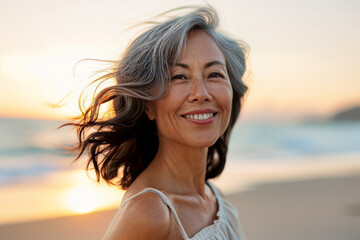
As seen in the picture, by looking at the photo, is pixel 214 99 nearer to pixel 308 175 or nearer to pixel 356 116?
pixel 308 175

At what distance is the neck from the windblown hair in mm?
208

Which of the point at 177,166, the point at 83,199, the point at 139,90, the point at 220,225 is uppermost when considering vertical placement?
the point at 139,90

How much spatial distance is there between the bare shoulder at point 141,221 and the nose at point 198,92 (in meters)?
0.59

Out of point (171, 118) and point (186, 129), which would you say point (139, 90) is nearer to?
point (171, 118)

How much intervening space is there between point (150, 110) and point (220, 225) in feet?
2.73

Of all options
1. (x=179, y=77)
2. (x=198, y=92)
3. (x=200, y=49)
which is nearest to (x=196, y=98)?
(x=198, y=92)

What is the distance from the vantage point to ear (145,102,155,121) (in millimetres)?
2994

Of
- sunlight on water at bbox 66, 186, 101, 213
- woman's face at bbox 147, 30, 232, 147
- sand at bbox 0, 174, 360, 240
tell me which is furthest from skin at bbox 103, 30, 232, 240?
sunlight on water at bbox 66, 186, 101, 213

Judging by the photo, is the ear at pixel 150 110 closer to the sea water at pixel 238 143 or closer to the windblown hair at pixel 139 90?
the windblown hair at pixel 139 90

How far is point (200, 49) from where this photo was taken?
2.90m

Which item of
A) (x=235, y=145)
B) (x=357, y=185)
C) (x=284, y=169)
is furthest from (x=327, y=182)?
(x=235, y=145)

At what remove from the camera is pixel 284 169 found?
13.3 metres

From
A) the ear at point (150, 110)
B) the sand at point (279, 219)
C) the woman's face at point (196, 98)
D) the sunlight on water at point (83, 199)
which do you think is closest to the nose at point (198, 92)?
the woman's face at point (196, 98)

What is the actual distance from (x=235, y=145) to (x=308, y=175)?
7871mm
